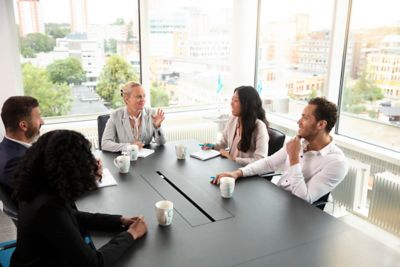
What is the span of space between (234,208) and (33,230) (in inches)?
38.9

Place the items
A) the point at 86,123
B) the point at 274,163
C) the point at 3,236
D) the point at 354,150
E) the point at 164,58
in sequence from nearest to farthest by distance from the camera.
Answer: the point at 274,163, the point at 3,236, the point at 354,150, the point at 86,123, the point at 164,58

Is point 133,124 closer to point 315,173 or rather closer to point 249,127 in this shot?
point 249,127

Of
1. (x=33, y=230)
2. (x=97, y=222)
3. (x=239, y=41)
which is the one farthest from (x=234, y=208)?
(x=239, y=41)

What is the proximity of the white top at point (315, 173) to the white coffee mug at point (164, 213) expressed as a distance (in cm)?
81

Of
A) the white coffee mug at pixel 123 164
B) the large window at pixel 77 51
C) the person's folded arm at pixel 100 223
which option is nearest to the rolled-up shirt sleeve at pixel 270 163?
the white coffee mug at pixel 123 164

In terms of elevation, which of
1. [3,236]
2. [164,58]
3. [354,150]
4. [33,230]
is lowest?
[3,236]

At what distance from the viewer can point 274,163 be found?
2490mm

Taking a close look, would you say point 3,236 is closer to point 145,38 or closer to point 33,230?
point 33,230

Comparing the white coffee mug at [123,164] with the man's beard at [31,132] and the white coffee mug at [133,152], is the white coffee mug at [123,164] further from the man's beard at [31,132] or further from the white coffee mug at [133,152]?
the man's beard at [31,132]

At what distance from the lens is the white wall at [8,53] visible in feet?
11.1

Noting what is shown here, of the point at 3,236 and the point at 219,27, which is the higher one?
the point at 219,27

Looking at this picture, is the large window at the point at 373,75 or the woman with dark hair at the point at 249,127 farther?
the large window at the point at 373,75

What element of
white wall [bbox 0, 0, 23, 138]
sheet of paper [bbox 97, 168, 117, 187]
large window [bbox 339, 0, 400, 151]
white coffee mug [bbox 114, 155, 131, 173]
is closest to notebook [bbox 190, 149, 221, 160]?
white coffee mug [bbox 114, 155, 131, 173]

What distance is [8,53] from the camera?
3.48 metres
